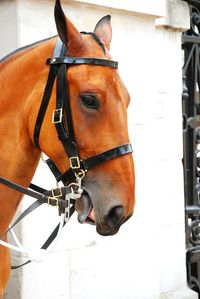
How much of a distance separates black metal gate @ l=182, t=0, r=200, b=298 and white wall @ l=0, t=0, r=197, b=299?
27cm

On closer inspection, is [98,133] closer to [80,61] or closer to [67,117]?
[67,117]

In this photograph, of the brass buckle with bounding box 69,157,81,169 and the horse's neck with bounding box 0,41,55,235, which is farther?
the horse's neck with bounding box 0,41,55,235

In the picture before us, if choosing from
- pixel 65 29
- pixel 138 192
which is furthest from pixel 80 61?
pixel 138 192

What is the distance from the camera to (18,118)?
249 centimetres

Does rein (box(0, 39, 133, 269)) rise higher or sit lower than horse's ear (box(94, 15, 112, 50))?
lower

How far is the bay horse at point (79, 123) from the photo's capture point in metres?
2.30

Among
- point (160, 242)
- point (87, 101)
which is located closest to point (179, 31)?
point (160, 242)

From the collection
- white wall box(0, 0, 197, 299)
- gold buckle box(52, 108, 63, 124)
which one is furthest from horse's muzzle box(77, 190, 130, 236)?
white wall box(0, 0, 197, 299)

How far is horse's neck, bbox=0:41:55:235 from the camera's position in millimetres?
2473

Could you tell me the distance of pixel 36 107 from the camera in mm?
2420

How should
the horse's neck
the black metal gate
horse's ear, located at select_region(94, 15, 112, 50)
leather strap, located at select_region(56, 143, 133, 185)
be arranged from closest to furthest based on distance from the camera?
leather strap, located at select_region(56, 143, 133, 185)
the horse's neck
horse's ear, located at select_region(94, 15, 112, 50)
the black metal gate

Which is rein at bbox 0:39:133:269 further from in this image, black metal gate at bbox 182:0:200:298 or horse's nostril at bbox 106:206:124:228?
black metal gate at bbox 182:0:200:298

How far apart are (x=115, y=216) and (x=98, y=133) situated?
1.29 ft

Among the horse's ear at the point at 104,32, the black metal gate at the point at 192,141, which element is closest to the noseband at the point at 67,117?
the horse's ear at the point at 104,32
